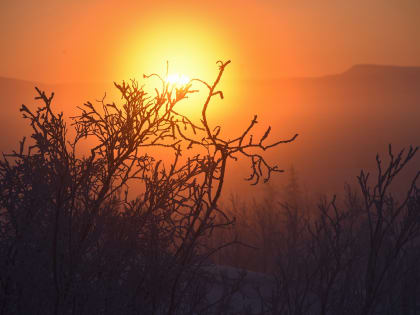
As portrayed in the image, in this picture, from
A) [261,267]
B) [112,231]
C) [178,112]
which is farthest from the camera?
[261,267]

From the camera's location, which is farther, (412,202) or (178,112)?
(412,202)

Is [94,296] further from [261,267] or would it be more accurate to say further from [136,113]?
[261,267]

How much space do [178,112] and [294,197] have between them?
4759cm

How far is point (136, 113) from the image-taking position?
2.33 metres

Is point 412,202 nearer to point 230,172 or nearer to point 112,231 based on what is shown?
point 112,231

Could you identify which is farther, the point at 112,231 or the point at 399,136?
the point at 399,136

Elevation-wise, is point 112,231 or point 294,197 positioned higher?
point 294,197

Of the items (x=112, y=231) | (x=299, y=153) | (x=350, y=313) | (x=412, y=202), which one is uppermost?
(x=299, y=153)

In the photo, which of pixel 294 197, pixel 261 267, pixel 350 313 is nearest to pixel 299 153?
pixel 294 197

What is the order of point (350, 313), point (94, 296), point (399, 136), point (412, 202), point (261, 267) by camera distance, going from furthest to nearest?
point (399, 136) → point (261, 267) → point (350, 313) → point (412, 202) → point (94, 296)

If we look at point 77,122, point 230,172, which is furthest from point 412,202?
point 230,172

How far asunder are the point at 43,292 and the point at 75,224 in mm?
444

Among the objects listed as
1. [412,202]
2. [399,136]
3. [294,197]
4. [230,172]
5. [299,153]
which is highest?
[399,136]

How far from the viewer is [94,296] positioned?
2363mm
